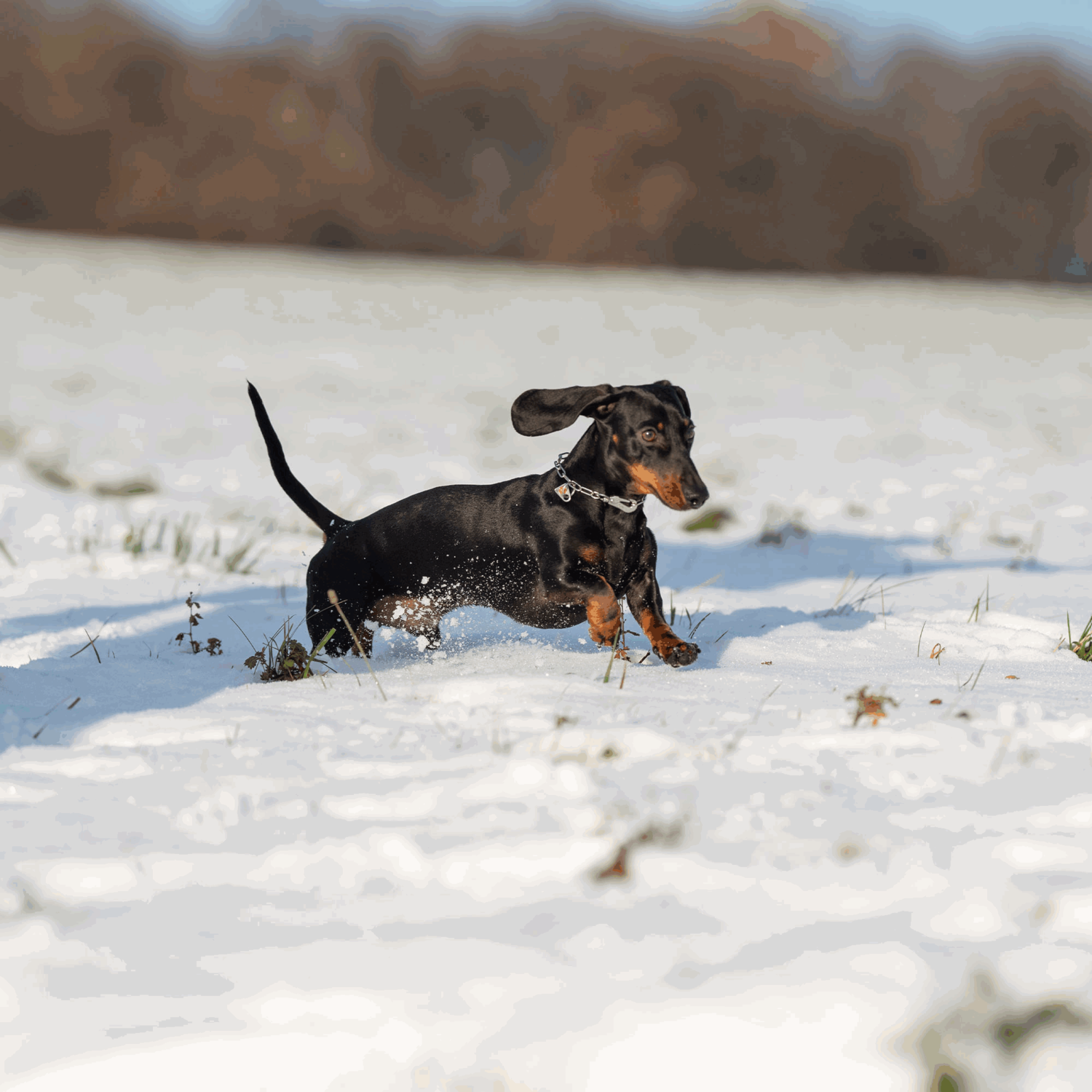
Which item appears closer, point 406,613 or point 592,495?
point 592,495

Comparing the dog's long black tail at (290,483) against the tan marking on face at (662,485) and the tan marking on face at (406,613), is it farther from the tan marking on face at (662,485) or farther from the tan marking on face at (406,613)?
the tan marking on face at (662,485)

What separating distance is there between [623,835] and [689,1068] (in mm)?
448

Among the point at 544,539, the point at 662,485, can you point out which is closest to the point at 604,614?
the point at 544,539

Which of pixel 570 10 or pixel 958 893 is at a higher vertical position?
pixel 570 10

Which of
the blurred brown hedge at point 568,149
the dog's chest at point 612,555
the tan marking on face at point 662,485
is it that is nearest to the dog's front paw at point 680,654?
the dog's chest at point 612,555

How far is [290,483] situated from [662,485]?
1380 millimetres

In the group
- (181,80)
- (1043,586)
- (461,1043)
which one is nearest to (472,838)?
(461,1043)

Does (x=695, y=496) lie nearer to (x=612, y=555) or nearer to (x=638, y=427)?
(x=638, y=427)

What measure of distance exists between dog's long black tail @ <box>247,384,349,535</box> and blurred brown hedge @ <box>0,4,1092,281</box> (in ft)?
39.0

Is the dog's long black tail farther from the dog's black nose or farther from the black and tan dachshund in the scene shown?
the dog's black nose

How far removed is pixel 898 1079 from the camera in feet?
4.68

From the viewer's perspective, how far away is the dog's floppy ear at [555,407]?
311 centimetres

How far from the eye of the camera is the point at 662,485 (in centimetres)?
296

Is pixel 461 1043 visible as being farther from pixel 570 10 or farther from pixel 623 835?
pixel 570 10
